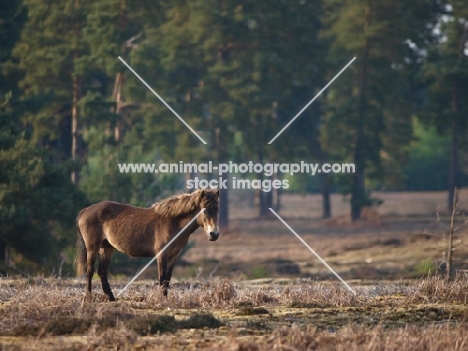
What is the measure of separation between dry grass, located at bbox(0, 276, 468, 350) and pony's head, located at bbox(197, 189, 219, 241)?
91cm

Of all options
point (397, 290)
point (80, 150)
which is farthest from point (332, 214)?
point (397, 290)

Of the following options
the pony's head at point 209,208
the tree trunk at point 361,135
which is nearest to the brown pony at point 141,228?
the pony's head at point 209,208

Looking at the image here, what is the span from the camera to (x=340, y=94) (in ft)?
183

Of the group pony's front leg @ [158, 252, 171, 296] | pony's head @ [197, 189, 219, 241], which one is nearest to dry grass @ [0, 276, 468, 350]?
pony's front leg @ [158, 252, 171, 296]

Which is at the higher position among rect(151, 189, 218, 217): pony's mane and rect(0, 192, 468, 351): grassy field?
rect(151, 189, 218, 217): pony's mane

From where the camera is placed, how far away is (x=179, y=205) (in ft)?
53.7

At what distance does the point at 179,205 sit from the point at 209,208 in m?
0.63

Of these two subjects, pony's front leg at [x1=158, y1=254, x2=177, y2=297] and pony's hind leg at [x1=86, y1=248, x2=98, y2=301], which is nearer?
pony's front leg at [x1=158, y1=254, x2=177, y2=297]

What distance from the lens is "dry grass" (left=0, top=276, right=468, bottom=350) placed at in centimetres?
1129

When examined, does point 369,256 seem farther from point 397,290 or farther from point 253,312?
point 253,312

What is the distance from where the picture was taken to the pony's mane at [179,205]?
639 inches

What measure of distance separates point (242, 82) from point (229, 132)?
8.07 feet

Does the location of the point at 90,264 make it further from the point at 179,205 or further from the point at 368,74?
the point at 368,74

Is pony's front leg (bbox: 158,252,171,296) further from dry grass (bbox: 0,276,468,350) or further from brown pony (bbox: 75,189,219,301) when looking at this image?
dry grass (bbox: 0,276,468,350)
